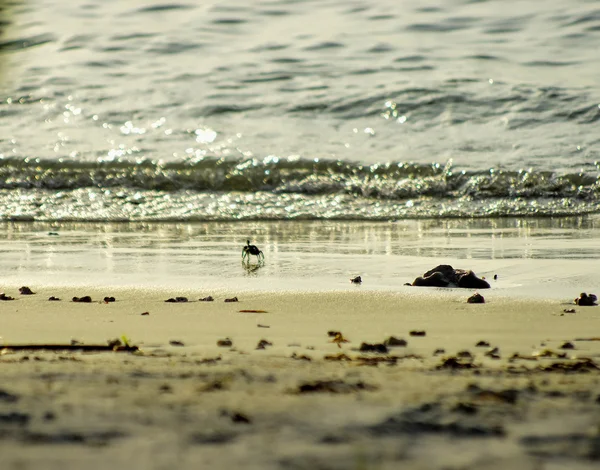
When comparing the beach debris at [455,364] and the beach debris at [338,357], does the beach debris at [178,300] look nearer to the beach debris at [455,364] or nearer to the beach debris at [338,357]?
the beach debris at [338,357]

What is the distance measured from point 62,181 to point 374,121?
4.85 metres

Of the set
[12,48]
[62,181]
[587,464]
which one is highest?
[12,48]

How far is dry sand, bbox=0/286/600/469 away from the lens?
1483 mm

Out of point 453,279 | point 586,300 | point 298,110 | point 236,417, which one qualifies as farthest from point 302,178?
point 236,417

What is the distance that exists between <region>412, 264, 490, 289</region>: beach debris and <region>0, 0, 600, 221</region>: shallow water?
4.60m

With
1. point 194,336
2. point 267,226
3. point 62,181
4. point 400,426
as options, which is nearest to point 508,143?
point 267,226

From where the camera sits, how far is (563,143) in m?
12.0

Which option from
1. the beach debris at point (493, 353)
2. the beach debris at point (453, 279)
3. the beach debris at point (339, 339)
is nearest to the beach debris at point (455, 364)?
the beach debris at point (493, 353)

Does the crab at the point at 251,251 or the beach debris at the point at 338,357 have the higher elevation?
the crab at the point at 251,251

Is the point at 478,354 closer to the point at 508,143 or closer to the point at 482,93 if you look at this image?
the point at 508,143

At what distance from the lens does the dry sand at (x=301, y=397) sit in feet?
4.87

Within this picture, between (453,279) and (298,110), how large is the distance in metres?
9.97

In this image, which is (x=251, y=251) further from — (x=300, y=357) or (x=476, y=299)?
(x=300, y=357)

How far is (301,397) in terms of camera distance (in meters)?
1.87
